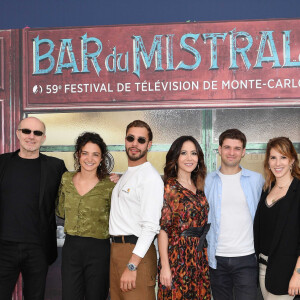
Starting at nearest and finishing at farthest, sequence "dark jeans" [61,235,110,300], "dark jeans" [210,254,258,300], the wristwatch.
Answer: the wristwatch → "dark jeans" [61,235,110,300] → "dark jeans" [210,254,258,300]

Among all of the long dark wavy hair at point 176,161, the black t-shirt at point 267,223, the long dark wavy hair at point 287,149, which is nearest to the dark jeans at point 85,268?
the long dark wavy hair at point 176,161

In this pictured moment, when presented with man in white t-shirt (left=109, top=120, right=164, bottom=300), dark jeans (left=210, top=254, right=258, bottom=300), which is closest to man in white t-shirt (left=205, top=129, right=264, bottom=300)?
dark jeans (left=210, top=254, right=258, bottom=300)

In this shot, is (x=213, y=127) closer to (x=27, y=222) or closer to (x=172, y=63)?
(x=172, y=63)

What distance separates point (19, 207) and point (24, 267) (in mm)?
447

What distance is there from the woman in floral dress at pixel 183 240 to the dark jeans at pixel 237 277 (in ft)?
0.65

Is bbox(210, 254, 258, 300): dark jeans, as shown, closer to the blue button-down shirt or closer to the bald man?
the blue button-down shirt

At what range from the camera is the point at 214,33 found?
389cm

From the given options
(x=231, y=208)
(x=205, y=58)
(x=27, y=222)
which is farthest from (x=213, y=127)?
(x=27, y=222)

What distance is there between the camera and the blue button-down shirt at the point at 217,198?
291 cm

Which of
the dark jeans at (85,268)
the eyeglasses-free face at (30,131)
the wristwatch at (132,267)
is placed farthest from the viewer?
the eyeglasses-free face at (30,131)

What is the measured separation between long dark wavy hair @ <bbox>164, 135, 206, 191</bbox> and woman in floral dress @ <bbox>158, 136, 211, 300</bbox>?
2 centimetres

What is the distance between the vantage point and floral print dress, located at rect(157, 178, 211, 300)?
103 inches

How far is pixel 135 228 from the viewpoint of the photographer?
2.62 metres

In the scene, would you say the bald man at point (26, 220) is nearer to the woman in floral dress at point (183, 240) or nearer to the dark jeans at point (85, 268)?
the dark jeans at point (85, 268)
